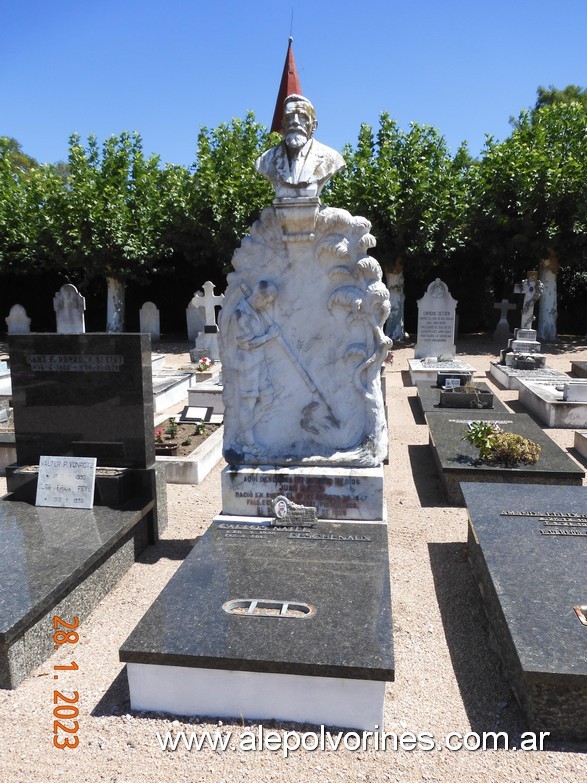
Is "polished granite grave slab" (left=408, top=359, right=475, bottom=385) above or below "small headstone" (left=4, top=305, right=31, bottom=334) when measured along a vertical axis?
below

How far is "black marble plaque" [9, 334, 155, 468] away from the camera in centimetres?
532

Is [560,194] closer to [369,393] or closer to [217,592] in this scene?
[369,393]

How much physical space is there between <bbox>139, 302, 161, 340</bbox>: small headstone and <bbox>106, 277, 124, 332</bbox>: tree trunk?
33.8 inches

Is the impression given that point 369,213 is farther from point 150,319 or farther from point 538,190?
point 150,319

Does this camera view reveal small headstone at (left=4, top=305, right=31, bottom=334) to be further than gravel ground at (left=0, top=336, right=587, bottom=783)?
Yes

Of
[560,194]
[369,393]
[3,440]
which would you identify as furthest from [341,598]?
[560,194]

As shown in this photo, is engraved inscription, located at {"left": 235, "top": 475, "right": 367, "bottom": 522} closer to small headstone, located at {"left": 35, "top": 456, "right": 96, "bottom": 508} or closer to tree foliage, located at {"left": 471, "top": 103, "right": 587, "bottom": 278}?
small headstone, located at {"left": 35, "top": 456, "right": 96, "bottom": 508}

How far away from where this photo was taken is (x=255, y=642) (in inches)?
124

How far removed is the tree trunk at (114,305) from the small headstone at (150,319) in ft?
2.82

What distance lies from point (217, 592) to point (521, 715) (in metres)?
1.86

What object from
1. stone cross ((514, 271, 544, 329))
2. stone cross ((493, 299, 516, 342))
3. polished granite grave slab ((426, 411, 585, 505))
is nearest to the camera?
polished granite grave slab ((426, 411, 585, 505))

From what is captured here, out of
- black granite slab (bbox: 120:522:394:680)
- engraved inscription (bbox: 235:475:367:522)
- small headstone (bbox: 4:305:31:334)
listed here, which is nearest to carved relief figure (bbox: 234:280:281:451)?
engraved inscription (bbox: 235:475:367:522)

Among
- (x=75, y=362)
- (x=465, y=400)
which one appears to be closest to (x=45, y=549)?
(x=75, y=362)

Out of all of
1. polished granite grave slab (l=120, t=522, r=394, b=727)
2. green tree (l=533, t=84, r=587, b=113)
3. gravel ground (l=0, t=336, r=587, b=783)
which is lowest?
gravel ground (l=0, t=336, r=587, b=783)
